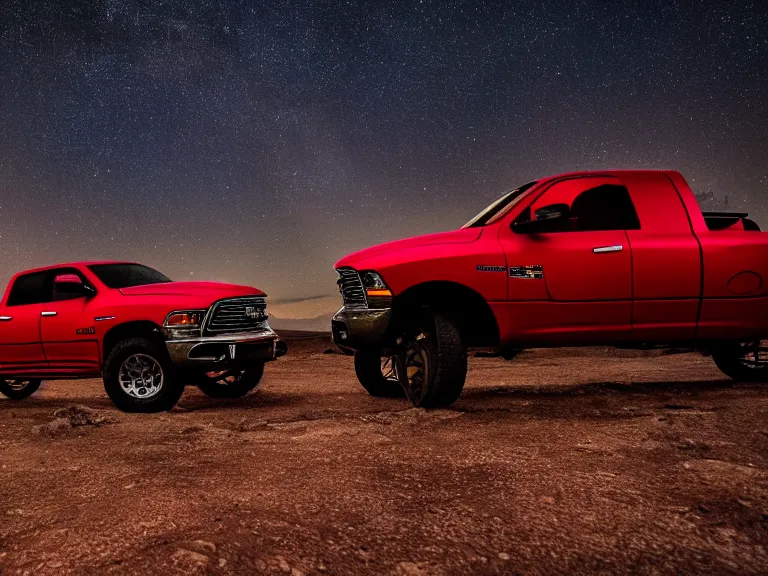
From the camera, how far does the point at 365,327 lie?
19.0 feet

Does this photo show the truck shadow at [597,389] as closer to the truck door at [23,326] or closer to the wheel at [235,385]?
the wheel at [235,385]

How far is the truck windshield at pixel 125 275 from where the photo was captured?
736cm

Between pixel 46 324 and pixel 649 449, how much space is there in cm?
700

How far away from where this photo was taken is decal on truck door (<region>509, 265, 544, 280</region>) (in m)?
5.64

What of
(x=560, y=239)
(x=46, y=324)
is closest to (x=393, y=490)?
(x=560, y=239)

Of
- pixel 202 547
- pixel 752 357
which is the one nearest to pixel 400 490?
pixel 202 547

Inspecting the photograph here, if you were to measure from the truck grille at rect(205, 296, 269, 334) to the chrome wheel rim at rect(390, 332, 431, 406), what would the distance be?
2.03 metres

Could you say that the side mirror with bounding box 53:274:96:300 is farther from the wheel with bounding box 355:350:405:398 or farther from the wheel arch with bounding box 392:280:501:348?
the wheel arch with bounding box 392:280:501:348

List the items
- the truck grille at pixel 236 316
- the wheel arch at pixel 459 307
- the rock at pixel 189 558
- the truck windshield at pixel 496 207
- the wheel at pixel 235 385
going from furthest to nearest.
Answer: the wheel at pixel 235 385
the truck grille at pixel 236 316
the truck windshield at pixel 496 207
the wheel arch at pixel 459 307
the rock at pixel 189 558

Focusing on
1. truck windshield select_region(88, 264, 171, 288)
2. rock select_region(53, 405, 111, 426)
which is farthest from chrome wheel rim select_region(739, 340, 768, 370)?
truck windshield select_region(88, 264, 171, 288)

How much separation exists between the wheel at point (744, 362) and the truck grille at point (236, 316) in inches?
218

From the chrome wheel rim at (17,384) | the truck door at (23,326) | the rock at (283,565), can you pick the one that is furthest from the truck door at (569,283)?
the chrome wheel rim at (17,384)

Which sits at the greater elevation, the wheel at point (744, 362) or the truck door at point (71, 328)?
the truck door at point (71, 328)

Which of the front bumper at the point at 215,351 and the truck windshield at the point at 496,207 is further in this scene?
the front bumper at the point at 215,351
